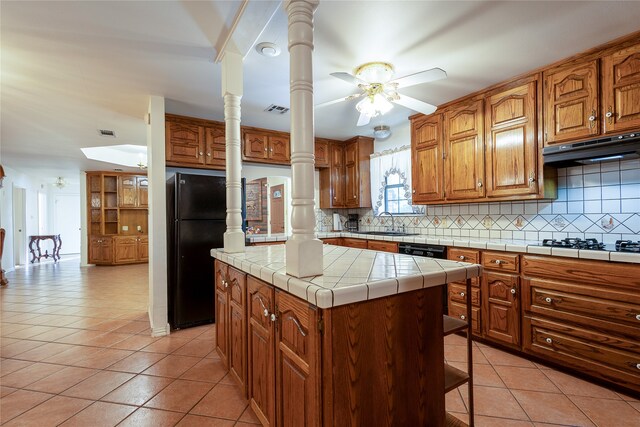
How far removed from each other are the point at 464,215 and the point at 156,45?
10.9 feet

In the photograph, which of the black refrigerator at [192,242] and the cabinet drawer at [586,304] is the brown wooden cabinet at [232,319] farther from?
the cabinet drawer at [586,304]

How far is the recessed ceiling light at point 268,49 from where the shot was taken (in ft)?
6.73

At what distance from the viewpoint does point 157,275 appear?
2977 millimetres

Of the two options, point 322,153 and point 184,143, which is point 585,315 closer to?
point 322,153

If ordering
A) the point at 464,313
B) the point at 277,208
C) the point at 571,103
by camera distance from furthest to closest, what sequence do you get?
1. the point at 277,208
2. the point at 464,313
3. the point at 571,103

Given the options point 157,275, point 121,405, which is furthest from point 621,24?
point 157,275

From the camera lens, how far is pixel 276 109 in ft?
10.8

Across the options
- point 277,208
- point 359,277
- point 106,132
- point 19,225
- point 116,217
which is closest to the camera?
point 359,277

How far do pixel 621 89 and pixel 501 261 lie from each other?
144 cm

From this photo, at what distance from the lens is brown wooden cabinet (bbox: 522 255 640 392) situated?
1.83m

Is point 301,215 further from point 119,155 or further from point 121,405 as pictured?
point 119,155

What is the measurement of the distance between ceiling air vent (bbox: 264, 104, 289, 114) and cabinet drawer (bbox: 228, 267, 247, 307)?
1981mm

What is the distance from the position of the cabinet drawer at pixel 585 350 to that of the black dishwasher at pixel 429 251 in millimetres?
697

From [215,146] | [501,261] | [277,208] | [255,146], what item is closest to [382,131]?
[255,146]
